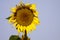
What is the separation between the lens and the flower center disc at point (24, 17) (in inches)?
32.8

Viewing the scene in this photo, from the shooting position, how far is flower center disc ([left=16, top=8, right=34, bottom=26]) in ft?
2.73

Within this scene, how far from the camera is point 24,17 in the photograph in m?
0.83

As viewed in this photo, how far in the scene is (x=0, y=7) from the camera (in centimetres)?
164

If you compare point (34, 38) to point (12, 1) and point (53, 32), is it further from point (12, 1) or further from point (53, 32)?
point (12, 1)

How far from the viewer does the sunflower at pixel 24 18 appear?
837 mm

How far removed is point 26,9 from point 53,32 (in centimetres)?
81

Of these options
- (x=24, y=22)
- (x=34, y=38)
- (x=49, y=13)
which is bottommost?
(x=24, y=22)

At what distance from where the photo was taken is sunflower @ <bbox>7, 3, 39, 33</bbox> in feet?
2.75

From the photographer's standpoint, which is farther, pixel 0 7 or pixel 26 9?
pixel 0 7

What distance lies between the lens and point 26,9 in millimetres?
853

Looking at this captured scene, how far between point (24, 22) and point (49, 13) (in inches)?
32.7

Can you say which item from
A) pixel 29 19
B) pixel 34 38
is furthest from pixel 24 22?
pixel 34 38

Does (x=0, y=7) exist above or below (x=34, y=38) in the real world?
above

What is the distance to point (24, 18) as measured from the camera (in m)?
0.84
